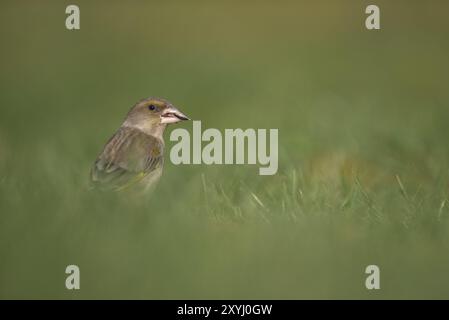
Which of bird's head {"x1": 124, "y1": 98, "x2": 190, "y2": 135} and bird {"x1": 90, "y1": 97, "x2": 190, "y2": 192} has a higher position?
bird's head {"x1": 124, "y1": 98, "x2": 190, "y2": 135}

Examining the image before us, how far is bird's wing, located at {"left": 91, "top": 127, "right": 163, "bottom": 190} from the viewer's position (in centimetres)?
622

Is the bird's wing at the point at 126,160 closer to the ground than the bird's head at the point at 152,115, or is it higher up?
closer to the ground

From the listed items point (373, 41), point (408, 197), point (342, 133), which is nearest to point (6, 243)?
point (408, 197)

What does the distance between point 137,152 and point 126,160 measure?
0.45ft

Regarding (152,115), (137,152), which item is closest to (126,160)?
(137,152)

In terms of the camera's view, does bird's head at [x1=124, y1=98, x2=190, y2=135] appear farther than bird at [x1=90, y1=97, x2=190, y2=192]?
Yes

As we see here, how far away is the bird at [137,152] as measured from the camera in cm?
624

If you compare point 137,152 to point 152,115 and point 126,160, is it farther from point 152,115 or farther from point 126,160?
point 152,115

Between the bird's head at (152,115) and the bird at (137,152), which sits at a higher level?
the bird's head at (152,115)

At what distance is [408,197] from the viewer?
623 centimetres

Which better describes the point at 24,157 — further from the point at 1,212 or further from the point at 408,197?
the point at 408,197

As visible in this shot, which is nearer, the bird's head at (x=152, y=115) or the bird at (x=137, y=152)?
the bird at (x=137, y=152)

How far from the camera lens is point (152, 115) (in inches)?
269

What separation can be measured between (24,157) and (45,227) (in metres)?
2.17
